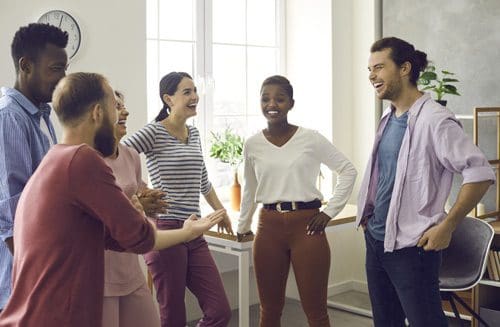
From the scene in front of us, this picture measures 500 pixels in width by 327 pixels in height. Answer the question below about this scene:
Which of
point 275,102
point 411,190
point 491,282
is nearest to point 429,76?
point 491,282

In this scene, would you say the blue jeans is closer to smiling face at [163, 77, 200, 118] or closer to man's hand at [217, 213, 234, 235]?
man's hand at [217, 213, 234, 235]

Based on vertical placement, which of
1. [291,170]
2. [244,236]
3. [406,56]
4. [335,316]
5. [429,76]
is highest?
[429,76]

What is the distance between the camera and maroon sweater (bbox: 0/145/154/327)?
1.52 m

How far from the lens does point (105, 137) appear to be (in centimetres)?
168

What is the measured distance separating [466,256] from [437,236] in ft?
3.89

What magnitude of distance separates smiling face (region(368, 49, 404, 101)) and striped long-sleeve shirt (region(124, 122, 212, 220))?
0.94 metres

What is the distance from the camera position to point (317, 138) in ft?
9.55

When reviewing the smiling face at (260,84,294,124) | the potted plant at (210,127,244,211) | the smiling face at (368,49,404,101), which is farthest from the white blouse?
the potted plant at (210,127,244,211)

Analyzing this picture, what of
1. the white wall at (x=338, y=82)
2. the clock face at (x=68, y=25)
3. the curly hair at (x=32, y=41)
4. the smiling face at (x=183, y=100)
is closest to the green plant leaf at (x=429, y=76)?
the white wall at (x=338, y=82)

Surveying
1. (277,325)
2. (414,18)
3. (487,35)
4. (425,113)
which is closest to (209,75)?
(414,18)

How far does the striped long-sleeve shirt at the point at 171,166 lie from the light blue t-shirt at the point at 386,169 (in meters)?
0.85

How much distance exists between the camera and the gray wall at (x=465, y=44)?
13.2ft

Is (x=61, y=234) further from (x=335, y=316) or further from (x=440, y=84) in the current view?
(x=335, y=316)

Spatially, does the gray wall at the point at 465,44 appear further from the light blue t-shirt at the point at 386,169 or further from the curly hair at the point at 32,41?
the curly hair at the point at 32,41
